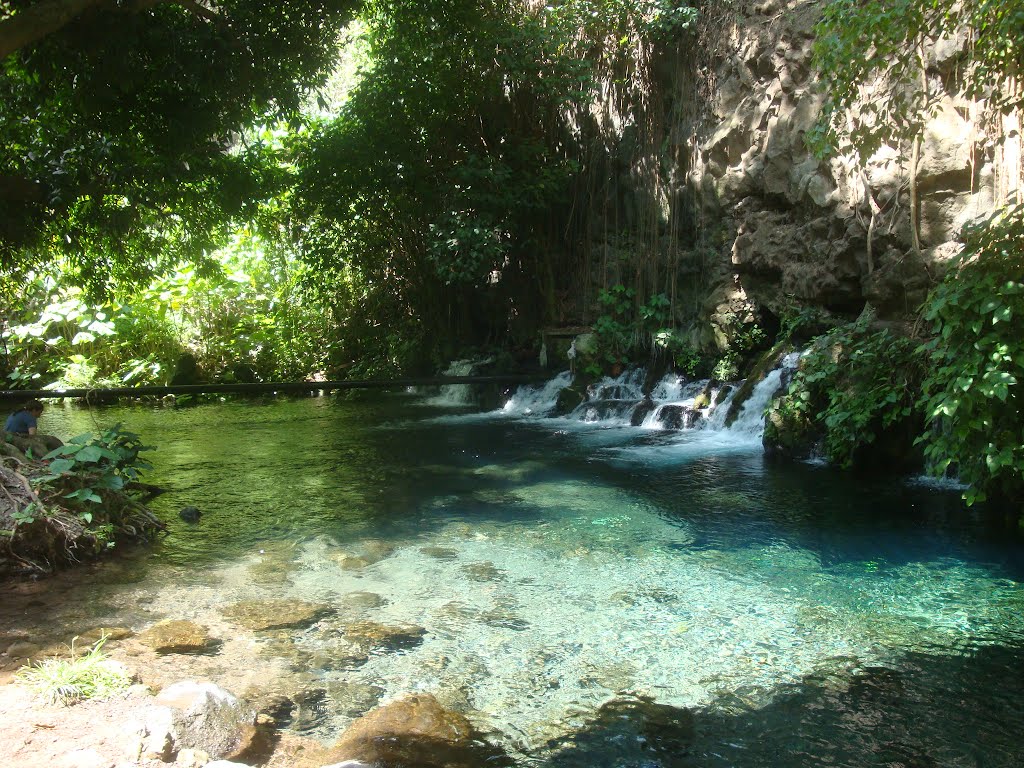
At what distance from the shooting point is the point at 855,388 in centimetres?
751

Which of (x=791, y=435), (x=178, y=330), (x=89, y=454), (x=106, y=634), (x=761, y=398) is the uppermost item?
(x=178, y=330)

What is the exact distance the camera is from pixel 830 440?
7.59 metres

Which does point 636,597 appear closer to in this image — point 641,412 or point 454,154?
point 641,412

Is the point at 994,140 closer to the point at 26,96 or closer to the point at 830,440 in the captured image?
the point at 830,440

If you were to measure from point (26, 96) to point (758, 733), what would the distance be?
923 cm

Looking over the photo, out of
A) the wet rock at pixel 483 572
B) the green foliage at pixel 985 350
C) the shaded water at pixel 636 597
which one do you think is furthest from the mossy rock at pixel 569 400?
the green foliage at pixel 985 350

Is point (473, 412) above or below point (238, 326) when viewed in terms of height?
below

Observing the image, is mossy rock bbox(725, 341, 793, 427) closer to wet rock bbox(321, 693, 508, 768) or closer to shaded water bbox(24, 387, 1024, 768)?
shaded water bbox(24, 387, 1024, 768)

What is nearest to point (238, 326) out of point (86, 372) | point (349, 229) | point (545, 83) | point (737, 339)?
point (86, 372)

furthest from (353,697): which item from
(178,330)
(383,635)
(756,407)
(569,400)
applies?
(178,330)

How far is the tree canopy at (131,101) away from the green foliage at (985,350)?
250 inches

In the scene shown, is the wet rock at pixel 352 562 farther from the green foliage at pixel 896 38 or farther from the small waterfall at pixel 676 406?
the small waterfall at pixel 676 406

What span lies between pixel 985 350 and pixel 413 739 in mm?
4026

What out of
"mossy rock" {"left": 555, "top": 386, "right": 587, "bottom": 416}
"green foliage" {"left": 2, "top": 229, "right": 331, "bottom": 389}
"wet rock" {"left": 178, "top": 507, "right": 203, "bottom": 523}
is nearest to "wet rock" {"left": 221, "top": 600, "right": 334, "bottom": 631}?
"wet rock" {"left": 178, "top": 507, "right": 203, "bottom": 523}
